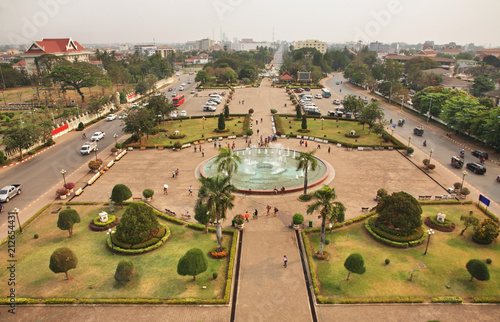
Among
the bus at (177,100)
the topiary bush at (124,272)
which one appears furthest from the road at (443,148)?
the bus at (177,100)

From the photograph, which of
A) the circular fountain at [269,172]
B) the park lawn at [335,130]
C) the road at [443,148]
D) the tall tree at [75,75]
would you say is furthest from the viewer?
the tall tree at [75,75]

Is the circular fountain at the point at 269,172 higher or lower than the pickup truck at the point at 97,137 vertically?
lower

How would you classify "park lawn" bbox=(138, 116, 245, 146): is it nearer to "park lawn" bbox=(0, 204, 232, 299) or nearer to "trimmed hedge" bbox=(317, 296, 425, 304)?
"park lawn" bbox=(0, 204, 232, 299)

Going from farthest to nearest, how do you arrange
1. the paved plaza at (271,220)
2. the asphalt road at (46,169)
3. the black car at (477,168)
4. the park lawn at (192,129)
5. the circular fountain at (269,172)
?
the park lawn at (192,129), the black car at (477,168), the circular fountain at (269,172), the asphalt road at (46,169), the paved plaza at (271,220)

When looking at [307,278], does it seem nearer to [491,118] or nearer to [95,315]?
[95,315]

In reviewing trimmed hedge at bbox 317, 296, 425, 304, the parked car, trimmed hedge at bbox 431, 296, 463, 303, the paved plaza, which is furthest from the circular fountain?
the parked car

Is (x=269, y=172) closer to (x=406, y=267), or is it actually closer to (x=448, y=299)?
(x=406, y=267)

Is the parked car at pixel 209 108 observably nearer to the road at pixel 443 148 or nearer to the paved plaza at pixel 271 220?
the paved plaza at pixel 271 220
